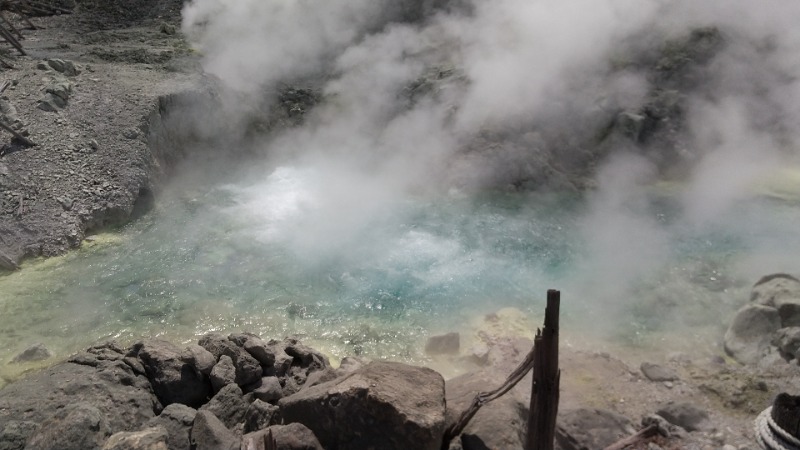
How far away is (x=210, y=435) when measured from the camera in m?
3.46

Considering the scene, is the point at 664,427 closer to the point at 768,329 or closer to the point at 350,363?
the point at 768,329

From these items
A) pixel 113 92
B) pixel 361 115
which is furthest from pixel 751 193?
pixel 113 92

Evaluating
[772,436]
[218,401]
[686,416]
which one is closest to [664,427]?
[686,416]

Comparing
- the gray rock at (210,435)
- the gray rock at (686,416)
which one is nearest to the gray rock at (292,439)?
the gray rock at (210,435)

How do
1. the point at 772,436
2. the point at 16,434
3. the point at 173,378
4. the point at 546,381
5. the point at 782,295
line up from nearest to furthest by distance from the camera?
the point at 772,436 < the point at 546,381 < the point at 16,434 < the point at 173,378 < the point at 782,295

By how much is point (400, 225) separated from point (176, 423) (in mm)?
4328

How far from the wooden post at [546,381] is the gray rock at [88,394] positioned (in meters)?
2.73

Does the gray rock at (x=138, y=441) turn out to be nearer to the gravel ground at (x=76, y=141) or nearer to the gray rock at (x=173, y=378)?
the gray rock at (x=173, y=378)

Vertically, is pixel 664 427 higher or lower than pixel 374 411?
lower

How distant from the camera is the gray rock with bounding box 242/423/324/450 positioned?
324 centimetres

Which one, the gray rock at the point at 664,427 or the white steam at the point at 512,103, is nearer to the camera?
the gray rock at the point at 664,427

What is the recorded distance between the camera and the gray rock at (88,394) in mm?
3697

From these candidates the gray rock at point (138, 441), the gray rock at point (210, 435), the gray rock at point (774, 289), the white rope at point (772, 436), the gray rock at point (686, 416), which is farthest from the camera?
the gray rock at point (774, 289)

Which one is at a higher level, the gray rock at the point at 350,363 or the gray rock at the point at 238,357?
the gray rock at the point at 238,357
